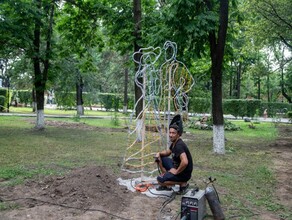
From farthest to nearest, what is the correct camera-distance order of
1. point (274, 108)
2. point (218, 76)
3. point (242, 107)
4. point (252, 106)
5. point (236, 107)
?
point (274, 108) < point (236, 107) < point (242, 107) < point (252, 106) < point (218, 76)

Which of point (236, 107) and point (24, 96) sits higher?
point (24, 96)

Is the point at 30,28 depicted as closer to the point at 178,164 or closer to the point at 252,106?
A: the point at 178,164

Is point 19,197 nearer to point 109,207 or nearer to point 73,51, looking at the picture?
point 109,207

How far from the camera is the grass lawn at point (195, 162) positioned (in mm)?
5477

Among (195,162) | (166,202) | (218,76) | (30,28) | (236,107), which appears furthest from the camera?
(236,107)

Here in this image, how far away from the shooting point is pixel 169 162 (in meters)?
5.70

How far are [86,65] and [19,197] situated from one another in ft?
37.2

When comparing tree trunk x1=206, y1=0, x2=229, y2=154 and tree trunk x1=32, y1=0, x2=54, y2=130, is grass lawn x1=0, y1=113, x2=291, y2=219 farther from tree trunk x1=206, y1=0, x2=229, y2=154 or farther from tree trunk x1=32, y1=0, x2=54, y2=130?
tree trunk x1=32, y1=0, x2=54, y2=130

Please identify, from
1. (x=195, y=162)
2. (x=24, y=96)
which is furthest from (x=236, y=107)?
(x=24, y=96)

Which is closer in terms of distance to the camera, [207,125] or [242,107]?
[207,125]

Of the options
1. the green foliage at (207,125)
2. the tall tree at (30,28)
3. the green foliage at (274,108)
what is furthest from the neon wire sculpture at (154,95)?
the green foliage at (274,108)

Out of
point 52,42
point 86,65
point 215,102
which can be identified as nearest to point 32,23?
point 52,42

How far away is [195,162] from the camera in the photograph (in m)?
8.49

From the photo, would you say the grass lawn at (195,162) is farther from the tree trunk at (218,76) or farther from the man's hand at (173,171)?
the man's hand at (173,171)
